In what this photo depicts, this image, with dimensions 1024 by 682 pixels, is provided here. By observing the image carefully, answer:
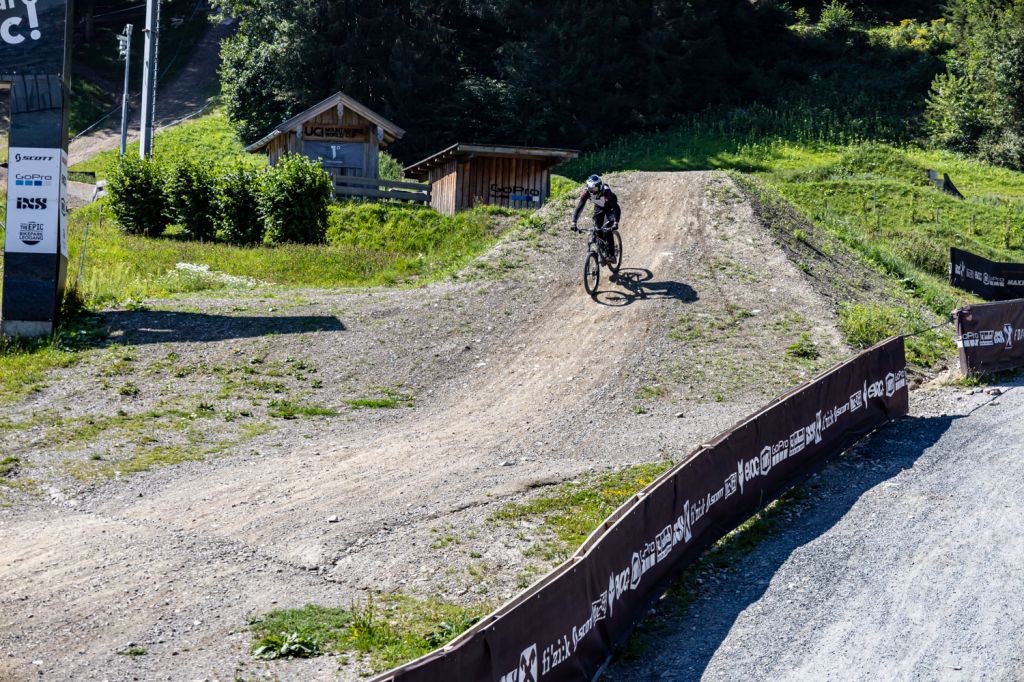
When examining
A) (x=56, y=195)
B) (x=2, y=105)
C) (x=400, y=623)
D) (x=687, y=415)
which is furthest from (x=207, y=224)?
(x=2, y=105)

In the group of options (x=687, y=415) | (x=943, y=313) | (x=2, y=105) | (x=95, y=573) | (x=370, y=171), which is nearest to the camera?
(x=95, y=573)

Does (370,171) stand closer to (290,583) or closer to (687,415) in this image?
(687,415)

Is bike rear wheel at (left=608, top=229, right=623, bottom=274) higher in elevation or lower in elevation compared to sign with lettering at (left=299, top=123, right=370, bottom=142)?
lower

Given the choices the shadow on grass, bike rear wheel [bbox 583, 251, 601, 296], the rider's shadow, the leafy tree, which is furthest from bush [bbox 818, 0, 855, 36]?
the shadow on grass

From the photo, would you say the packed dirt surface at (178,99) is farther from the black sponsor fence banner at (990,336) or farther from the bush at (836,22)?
the black sponsor fence banner at (990,336)

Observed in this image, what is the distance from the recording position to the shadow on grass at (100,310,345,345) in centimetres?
2058

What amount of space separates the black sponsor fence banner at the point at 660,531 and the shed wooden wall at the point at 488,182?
2186cm

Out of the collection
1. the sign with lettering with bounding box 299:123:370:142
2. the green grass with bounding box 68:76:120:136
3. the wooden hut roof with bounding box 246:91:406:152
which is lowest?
the sign with lettering with bounding box 299:123:370:142

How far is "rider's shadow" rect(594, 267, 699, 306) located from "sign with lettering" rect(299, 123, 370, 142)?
64.4 ft

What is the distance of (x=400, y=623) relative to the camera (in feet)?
35.1

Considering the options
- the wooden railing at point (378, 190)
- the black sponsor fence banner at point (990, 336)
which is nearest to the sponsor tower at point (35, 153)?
the wooden railing at point (378, 190)

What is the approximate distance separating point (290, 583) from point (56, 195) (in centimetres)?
1259

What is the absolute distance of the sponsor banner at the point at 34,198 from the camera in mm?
20516

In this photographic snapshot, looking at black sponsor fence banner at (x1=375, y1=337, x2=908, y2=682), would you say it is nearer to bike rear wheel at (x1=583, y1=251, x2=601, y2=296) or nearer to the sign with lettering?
bike rear wheel at (x1=583, y1=251, x2=601, y2=296)
